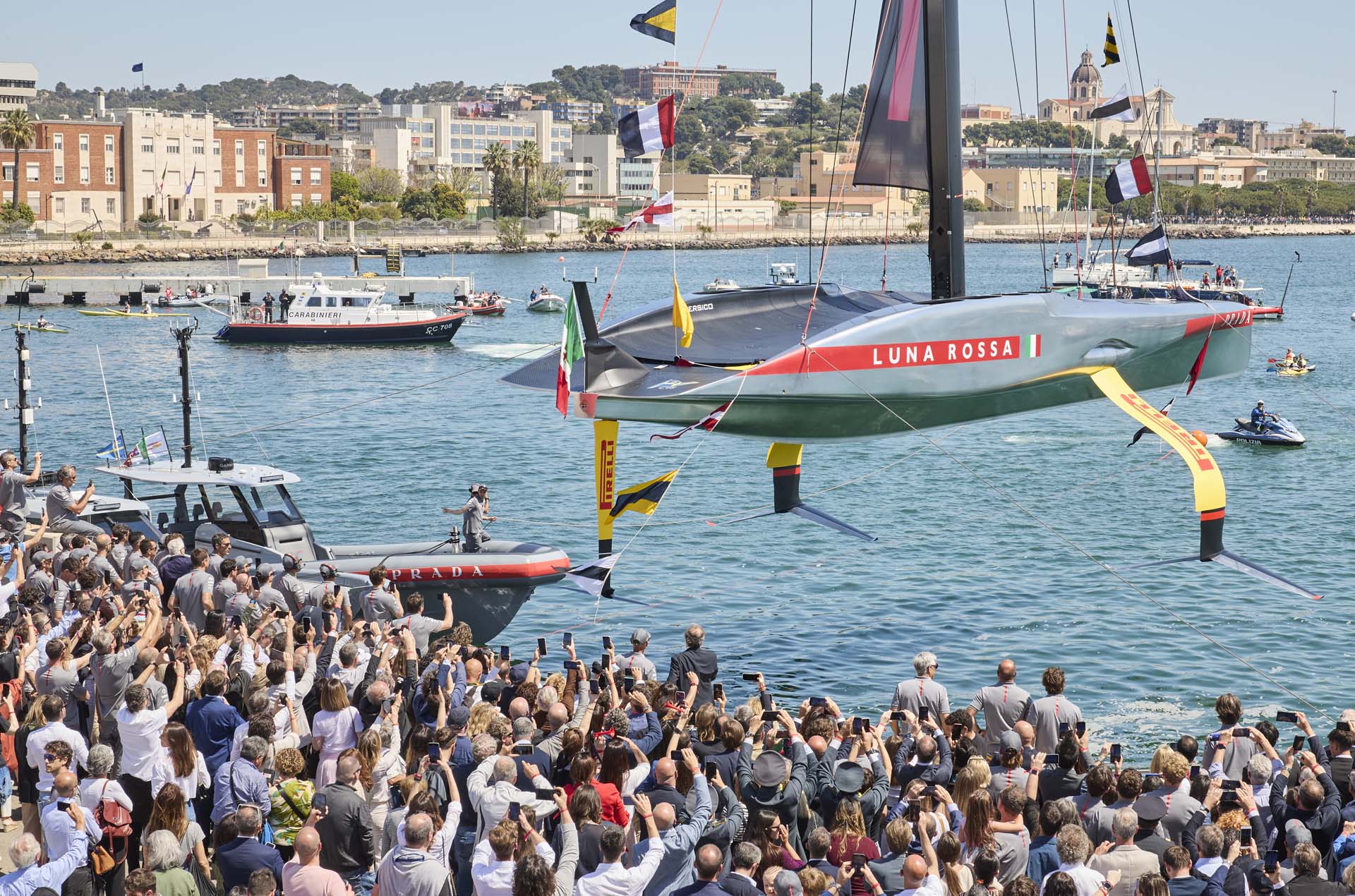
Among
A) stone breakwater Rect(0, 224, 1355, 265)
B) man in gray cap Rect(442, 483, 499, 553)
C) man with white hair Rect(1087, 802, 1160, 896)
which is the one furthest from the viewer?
stone breakwater Rect(0, 224, 1355, 265)

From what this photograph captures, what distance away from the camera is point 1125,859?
8.52 metres

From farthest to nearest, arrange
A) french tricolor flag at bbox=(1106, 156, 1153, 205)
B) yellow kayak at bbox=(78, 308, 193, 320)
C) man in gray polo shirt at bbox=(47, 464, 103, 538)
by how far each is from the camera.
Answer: yellow kayak at bbox=(78, 308, 193, 320) → man in gray polo shirt at bbox=(47, 464, 103, 538) → french tricolor flag at bbox=(1106, 156, 1153, 205)

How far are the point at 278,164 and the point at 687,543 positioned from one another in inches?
5773

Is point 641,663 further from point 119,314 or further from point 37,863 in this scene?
point 119,314

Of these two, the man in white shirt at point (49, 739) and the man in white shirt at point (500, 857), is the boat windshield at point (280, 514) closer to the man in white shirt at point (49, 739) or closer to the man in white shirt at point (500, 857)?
the man in white shirt at point (49, 739)

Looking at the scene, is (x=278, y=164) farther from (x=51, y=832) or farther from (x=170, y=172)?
(x=51, y=832)

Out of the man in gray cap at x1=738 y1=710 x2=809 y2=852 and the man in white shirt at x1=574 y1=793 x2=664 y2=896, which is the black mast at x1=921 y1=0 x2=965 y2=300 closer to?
the man in gray cap at x1=738 y1=710 x2=809 y2=852

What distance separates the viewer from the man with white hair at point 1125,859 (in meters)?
8.46

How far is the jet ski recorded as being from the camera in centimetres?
4397

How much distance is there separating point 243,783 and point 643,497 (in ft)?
18.8

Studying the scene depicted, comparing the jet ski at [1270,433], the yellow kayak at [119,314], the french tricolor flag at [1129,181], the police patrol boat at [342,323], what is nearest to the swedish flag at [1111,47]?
the french tricolor flag at [1129,181]

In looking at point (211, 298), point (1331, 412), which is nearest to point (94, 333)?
point (211, 298)

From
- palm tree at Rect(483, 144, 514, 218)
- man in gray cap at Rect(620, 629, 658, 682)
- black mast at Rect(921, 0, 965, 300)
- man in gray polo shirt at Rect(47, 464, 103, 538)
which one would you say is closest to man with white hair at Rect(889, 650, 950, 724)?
man in gray cap at Rect(620, 629, 658, 682)

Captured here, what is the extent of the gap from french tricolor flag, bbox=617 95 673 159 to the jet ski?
3421 centimetres
